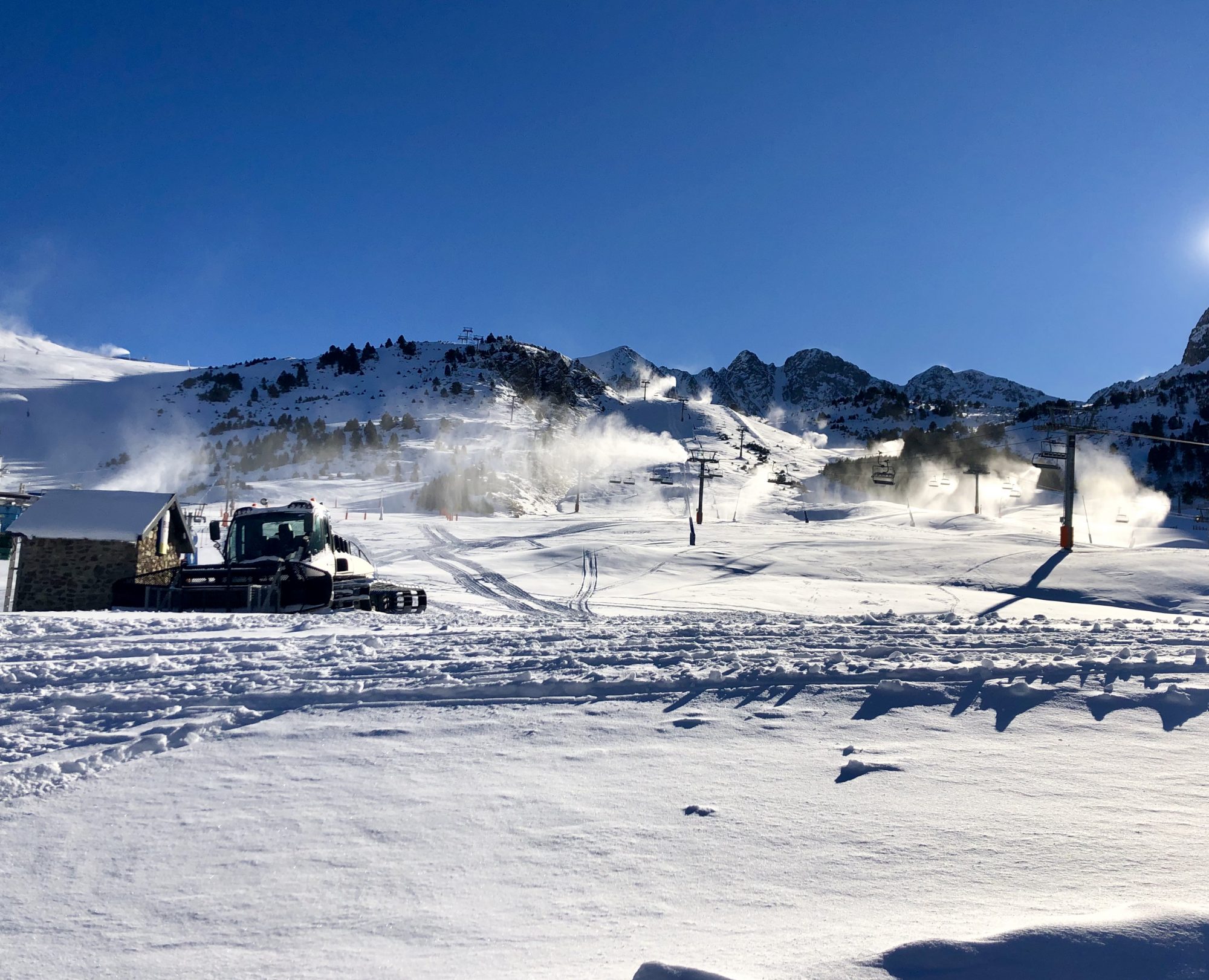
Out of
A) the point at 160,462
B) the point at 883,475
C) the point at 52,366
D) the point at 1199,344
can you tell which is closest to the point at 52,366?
the point at 52,366

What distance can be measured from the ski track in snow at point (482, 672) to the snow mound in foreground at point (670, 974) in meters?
3.36

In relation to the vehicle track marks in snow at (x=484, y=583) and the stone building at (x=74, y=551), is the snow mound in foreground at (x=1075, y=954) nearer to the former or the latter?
the vehicle track marks in snow at (x=484, y=583)

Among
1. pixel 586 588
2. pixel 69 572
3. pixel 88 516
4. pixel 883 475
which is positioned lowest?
pixel 586 588

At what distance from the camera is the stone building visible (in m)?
17.0

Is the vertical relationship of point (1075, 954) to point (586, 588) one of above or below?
above

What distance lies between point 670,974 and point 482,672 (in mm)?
4487

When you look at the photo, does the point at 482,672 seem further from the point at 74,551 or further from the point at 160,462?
the point at 160,462

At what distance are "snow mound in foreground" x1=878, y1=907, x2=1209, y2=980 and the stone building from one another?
62.7ft

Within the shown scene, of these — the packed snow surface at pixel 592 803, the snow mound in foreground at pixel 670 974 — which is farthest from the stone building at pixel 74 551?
the snow mound in foreground at pixel 670 974

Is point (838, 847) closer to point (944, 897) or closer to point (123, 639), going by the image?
point (944, 897)

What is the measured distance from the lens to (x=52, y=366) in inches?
5915

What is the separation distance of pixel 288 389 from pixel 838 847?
144m

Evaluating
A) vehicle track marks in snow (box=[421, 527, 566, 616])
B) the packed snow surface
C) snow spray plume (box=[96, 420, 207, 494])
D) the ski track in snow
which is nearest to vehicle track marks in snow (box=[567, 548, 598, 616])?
vehicle track marks in snow (box=[421, 527, 566, 616])

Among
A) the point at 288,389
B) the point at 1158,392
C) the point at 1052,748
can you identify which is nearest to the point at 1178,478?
the point at 1158,392
